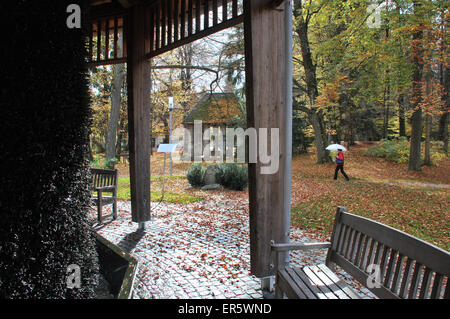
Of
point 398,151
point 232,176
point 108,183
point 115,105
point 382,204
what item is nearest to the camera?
point 108,183

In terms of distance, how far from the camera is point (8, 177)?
5.34ft

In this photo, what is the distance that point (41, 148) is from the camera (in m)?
1.81

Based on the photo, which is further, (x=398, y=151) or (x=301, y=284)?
(x=398, y=151)

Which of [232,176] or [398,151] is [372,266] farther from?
[398,151]

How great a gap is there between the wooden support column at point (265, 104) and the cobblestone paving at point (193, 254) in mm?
652

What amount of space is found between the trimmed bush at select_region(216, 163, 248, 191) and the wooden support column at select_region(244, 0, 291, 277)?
7597 millimetres

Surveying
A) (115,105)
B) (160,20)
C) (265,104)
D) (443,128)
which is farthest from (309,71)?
(265,104)

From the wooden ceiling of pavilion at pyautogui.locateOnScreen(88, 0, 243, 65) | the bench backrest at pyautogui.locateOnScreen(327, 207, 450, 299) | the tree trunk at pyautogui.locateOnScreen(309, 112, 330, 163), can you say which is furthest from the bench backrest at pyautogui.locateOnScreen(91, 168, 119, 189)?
the tree trunk at pyautogui.locateOnScreen(309, 112, 330, 163)

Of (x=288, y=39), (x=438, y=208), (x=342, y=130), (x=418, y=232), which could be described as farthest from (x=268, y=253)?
(x=342, y=130)

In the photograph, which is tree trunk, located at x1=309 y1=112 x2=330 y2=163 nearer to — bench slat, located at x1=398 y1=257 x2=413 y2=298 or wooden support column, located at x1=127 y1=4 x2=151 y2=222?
wooden support column, located at x1=127 y1=4 x2=151 y2=222

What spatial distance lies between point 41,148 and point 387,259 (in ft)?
8.06

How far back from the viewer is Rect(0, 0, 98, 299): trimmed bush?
1653 millimetres

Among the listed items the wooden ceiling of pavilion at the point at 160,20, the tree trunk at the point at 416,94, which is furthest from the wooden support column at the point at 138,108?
the tree trunk at the point at 416,94
